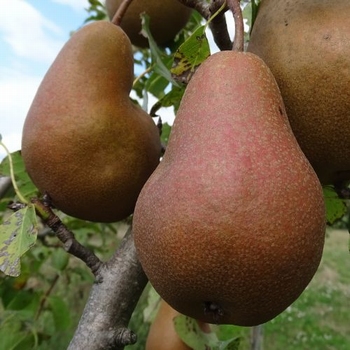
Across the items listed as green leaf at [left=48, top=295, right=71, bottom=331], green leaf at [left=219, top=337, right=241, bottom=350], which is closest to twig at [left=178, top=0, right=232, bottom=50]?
green leaf at [left=219, top=337, right=241, bottom=350]

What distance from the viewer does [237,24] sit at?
0.75m

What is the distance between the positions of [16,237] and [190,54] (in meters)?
0.35

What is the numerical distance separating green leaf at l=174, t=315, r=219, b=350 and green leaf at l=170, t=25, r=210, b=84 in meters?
0.63

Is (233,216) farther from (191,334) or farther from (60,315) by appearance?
(60,315)

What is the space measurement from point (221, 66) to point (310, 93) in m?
0.12

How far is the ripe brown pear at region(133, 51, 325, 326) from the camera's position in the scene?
2.05ft

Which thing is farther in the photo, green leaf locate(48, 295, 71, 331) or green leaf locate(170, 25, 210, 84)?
green leaf locate(48, 295, 71, 331)

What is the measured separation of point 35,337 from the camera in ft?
4.60

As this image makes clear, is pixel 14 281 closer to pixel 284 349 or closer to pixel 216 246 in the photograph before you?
pixel 216 246

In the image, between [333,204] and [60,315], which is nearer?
[333,204]

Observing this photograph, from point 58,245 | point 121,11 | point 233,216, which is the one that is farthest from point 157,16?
point 58,245

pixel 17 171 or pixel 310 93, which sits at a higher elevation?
pixel 310 93

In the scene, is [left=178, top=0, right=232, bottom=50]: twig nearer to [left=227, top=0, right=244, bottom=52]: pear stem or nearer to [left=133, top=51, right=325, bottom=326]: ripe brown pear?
[left=227, top=0, right=244, bottom=52]: pear stem

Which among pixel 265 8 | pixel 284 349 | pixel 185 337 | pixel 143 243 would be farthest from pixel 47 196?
pixel 284 349
